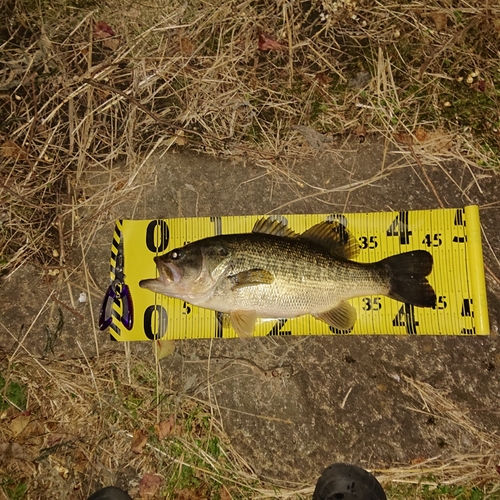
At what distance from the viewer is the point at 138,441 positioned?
11.7 ft

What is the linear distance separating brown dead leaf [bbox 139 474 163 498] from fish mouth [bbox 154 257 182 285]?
1.60 m

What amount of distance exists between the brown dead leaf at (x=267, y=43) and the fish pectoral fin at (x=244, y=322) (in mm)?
2336

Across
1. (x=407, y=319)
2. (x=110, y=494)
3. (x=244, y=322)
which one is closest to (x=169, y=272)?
(x=244, y=322)

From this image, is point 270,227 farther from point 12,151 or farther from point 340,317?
point 12,151

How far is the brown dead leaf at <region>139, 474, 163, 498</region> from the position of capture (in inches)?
138

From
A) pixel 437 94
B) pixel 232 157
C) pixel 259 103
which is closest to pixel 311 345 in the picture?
pixel 232 157

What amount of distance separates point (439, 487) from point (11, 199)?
4.24 m

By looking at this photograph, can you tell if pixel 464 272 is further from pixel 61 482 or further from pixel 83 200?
pixel 61 482

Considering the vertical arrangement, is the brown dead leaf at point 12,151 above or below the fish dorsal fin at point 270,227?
above

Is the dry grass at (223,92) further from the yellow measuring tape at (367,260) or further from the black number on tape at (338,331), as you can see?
the black number on tape at (338,331)

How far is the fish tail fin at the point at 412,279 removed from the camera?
3.37m

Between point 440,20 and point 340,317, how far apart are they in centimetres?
278

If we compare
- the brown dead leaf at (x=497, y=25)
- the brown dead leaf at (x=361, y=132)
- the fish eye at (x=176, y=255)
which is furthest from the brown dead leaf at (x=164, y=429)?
the brown dead leaf at (x=497, y=25)

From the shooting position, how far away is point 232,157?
3846mm
